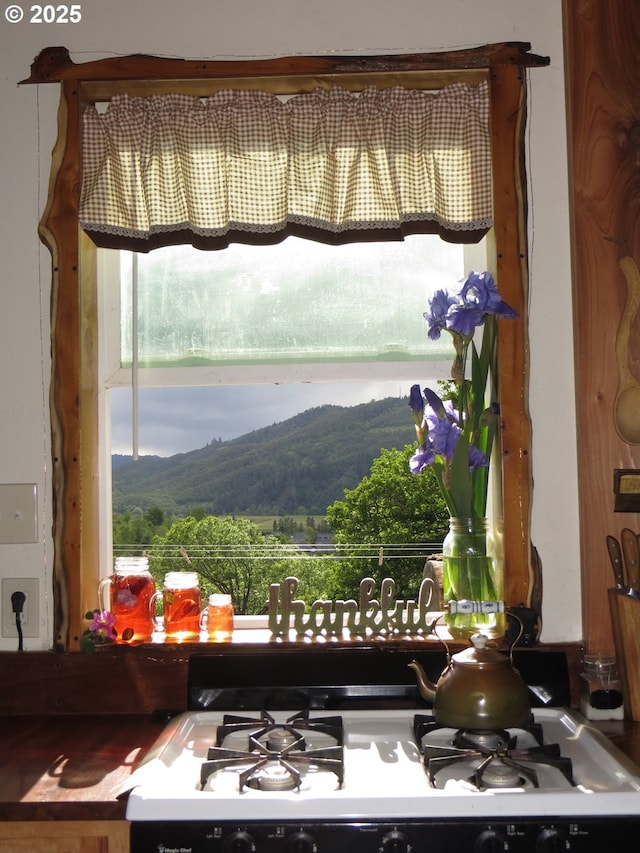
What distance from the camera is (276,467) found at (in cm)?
243

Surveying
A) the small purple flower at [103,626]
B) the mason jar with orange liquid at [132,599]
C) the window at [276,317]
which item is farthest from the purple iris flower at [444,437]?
the small purple flower at [103,626]

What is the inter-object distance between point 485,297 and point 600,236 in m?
0.34

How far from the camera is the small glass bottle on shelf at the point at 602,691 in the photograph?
76.5 inches

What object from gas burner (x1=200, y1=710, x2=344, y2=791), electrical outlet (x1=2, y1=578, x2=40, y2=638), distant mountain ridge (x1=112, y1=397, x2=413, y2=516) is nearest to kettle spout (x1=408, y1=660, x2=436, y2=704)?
gas burner (x1=200, y1=710, x2=344, y2=791)

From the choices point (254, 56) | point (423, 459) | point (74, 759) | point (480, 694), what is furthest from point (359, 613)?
point (254, 56)

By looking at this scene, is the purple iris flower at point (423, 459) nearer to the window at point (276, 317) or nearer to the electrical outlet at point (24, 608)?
the window at point (276, 317)

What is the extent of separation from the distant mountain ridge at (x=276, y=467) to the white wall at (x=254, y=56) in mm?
317

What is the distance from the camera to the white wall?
219 centimetres

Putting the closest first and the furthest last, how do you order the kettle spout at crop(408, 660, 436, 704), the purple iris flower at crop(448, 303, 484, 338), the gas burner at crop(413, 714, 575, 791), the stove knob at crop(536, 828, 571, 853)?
the stove knob at crop(536, 828, 571, 853) < the gas burner at crop(413, 714, 575, 791) < the kettle spout at crop(408, 660, 436, 704) < the purple iris flower at crop(448, 303, 484, 338)

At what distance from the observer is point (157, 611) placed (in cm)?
235

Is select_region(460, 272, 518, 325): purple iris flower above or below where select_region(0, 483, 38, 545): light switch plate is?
above

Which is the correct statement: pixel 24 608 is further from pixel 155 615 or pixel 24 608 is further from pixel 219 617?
pixel 219 617

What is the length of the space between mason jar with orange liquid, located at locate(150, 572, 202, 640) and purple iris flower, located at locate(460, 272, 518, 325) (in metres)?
0.93

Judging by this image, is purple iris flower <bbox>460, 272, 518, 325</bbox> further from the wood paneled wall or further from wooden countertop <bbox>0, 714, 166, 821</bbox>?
wooden countertop <bbox>0, 714, 166, 821</bbox>
